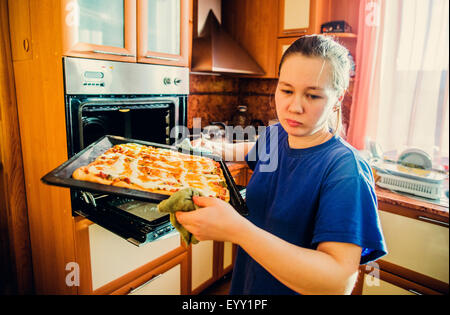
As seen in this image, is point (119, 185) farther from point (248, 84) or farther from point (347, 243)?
point (248, 84)

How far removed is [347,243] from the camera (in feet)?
2.32

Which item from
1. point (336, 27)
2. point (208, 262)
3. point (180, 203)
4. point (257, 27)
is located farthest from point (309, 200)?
point (257, 27)

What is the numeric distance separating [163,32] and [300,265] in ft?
4.97

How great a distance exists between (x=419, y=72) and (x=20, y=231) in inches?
114

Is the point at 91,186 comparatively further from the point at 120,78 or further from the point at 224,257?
the point at 224,257

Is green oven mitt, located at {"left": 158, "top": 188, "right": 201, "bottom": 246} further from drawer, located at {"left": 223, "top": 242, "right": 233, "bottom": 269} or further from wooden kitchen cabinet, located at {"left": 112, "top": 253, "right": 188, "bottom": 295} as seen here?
drawer, located at {"left": 223, "top": 242, "right": 233, "bottom": 269}

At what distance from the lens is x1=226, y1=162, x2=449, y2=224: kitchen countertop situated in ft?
5.70

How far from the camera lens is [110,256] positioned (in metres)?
1.55

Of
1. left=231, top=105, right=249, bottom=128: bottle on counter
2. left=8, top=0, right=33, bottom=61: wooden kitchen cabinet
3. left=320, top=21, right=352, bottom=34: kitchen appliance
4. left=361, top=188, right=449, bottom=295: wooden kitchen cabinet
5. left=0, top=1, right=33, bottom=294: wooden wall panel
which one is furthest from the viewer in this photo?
left=231, top=105, right=249, bottom=128: bottle on counter

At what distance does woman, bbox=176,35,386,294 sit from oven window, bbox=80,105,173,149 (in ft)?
3.09

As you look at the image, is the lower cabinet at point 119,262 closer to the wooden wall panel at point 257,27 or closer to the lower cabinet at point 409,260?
the lower cabinet at point 409,260

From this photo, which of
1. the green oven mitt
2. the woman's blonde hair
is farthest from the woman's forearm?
the woman's blonde hair

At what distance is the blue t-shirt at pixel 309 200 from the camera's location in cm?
73
